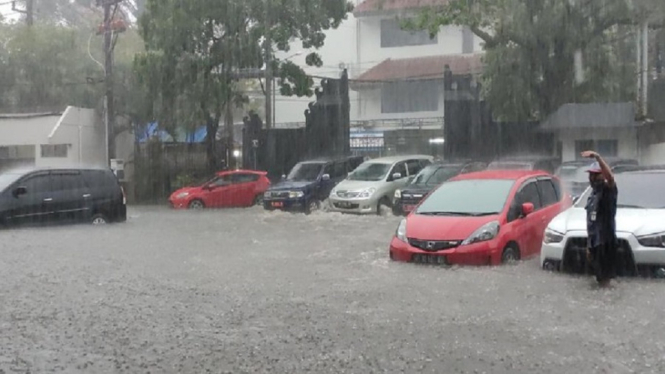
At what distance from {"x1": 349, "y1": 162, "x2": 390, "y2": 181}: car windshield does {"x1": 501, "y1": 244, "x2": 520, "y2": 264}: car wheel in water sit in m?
11.3

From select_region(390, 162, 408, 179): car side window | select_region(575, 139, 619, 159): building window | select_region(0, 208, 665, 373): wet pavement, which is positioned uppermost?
select_region(575, 139, 619, 159): building window

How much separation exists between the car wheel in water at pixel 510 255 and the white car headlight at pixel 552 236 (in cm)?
73

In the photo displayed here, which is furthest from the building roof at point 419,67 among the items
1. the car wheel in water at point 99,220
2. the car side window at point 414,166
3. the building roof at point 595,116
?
the car wheel in water at point 99,220

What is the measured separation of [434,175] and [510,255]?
10.4 metres

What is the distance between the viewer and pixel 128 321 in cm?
855

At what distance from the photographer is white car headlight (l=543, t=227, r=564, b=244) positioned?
10820 millimetres

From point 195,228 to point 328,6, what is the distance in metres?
14.3

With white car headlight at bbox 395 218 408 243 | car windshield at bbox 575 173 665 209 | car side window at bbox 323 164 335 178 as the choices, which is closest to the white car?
car windshield at bbox 575 173 665 209

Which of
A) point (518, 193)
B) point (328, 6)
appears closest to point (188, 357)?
point (518, 193)

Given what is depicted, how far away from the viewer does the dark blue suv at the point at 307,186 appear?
2375cm

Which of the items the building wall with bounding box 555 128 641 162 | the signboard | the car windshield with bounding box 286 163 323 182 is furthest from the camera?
the signboard

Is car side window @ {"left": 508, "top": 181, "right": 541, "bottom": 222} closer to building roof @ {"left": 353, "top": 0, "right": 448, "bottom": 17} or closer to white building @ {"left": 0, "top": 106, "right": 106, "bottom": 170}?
white building @ {"left": 0, "top": 106, "right": 106, "bottom": 170}

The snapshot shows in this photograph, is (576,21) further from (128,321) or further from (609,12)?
(128,321)

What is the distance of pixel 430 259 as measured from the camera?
37.6 feet
